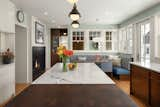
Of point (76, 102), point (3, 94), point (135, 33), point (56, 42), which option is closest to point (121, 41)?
point (135, 33)

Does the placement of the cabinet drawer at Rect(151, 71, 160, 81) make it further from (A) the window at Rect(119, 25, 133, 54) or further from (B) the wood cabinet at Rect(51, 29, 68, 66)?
(B) the wood cabinet at Rect(51, 29, 68, 66)

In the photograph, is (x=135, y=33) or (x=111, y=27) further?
(x=111, y=27)

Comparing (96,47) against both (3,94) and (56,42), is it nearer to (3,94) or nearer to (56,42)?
(56,42)

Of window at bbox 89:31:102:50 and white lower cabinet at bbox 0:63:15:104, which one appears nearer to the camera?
white lower cabinet at bbox 0:63:15:104

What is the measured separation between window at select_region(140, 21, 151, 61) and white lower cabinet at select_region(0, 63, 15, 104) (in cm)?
412

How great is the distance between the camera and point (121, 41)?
928 cm

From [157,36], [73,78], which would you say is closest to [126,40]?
[157,36]

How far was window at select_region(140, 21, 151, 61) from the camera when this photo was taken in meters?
6.00

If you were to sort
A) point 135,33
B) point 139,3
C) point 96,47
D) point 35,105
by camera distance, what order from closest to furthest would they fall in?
1. point 35,105
2. point 139,3
3. point 135,33
4. point 96,47

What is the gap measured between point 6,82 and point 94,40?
244 inches

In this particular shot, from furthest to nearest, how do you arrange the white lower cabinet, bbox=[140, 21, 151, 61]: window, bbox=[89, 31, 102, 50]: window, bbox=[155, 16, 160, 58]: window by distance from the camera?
bbox=[89, 31, 102, 50]: window → bbox=[140, 21, 151, 61]: window → bbox=[155, 16, 160, 58]: window → the white lower cabinet

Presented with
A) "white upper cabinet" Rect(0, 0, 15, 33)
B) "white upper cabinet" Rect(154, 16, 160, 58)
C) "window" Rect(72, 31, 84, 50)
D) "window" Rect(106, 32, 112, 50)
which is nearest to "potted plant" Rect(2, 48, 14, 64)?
"white upper cabinet" Rect(0, 0, 15, 33)

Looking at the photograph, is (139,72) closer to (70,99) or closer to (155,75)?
(155,75)

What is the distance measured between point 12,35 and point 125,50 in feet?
17.5
